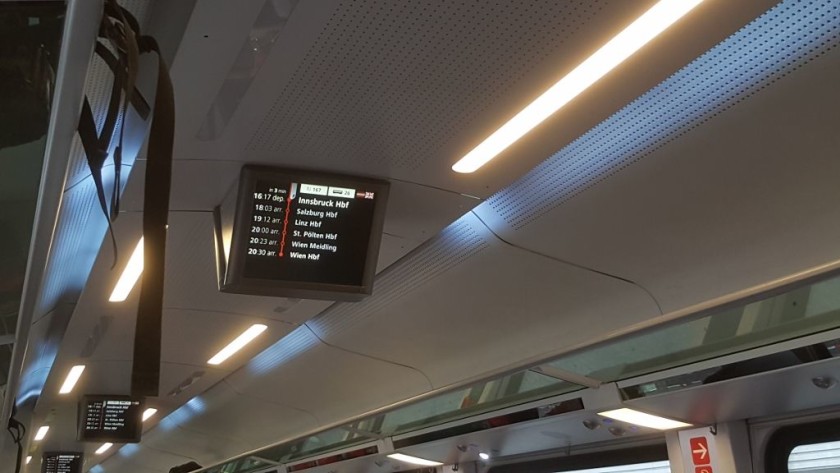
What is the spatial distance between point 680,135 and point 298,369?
4.60 metres

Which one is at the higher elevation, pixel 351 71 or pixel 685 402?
pixel 351 71

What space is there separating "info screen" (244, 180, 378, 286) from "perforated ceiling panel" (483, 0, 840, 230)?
76 cm

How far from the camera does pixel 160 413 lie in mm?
9297

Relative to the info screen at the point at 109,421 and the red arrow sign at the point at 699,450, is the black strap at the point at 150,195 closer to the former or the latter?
the red arrow sign at the point at 699,450

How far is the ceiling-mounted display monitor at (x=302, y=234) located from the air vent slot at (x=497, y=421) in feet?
9.76

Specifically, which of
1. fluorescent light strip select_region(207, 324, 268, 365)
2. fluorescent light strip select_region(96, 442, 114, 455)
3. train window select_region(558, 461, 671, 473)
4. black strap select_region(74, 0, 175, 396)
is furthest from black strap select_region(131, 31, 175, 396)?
fluorescent light strip select_region(96, 442, 114, 455)

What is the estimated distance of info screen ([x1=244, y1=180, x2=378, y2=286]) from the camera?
3238mm

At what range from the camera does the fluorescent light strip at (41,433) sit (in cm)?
1011

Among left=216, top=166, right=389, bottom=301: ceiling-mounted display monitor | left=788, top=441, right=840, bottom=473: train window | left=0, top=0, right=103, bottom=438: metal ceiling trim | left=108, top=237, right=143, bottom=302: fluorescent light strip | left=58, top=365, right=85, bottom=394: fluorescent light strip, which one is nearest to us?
left=0, top=0, right=103, bottom=438: metal ceiling trim

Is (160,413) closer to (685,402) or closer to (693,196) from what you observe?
(685,402)

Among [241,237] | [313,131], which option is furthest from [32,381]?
[313,131]

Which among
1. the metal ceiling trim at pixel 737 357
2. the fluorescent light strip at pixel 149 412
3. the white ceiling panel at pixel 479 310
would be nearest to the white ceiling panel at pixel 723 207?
the white ceiling panel at pixel 479 310

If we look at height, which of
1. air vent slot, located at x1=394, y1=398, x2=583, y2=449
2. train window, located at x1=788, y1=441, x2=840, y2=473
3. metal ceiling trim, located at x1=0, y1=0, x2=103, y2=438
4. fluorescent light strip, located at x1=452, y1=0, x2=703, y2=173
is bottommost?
train window, located at x1=788, y1=441, x2=840, y2=473

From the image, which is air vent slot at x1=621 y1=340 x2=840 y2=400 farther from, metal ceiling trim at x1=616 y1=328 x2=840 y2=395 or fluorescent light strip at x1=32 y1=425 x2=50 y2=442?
fluorescent light strip at x1=32 y1=425 x2=50 y2=442
